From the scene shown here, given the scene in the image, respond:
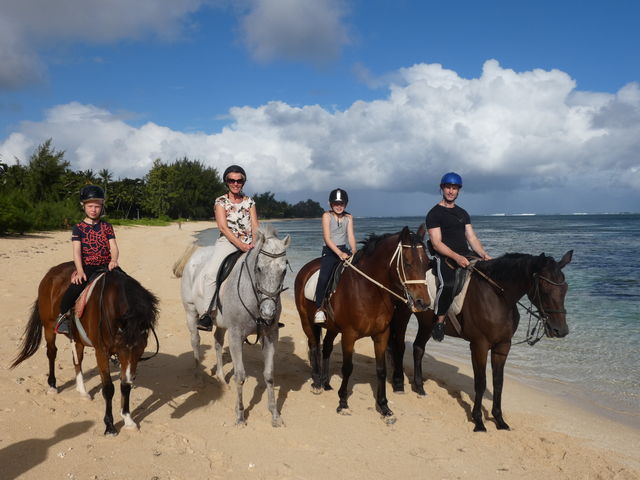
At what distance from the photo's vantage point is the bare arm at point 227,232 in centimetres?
555

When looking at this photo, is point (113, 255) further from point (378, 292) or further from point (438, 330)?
point (438, 330)

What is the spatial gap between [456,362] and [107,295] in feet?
20.0

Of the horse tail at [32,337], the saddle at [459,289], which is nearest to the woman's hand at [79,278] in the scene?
the horse tail at [32,337]

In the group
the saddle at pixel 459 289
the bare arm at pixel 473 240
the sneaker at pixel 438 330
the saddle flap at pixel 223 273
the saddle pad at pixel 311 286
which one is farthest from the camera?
the saddle pad at pixel 311 286

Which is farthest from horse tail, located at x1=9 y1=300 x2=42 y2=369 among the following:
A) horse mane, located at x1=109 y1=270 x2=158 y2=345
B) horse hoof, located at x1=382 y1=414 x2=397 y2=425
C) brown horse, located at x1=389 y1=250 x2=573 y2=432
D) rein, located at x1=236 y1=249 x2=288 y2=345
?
brown horse, located at x1=389 y1=250 x2=573 y2=432

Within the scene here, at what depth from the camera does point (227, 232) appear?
5613 mm

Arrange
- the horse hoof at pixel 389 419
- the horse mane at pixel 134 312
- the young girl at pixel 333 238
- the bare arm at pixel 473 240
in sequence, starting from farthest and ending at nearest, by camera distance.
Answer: the bare arm at pixel 473 240 < the young girl at pixel 333 238 < the horse hoof at pixel 389 419 < the horse mane at pixel 134 312

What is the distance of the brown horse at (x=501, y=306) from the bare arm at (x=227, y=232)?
2.88 meters

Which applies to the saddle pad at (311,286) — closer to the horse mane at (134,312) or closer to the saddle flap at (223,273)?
the saddle flap at (223,273)

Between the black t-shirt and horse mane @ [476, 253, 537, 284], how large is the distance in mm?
514

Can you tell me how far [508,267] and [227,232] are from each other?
11.5 feet

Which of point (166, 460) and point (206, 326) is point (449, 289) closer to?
point (206, 326)

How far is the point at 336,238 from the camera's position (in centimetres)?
607

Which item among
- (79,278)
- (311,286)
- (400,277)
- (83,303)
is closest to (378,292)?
(400,277)
